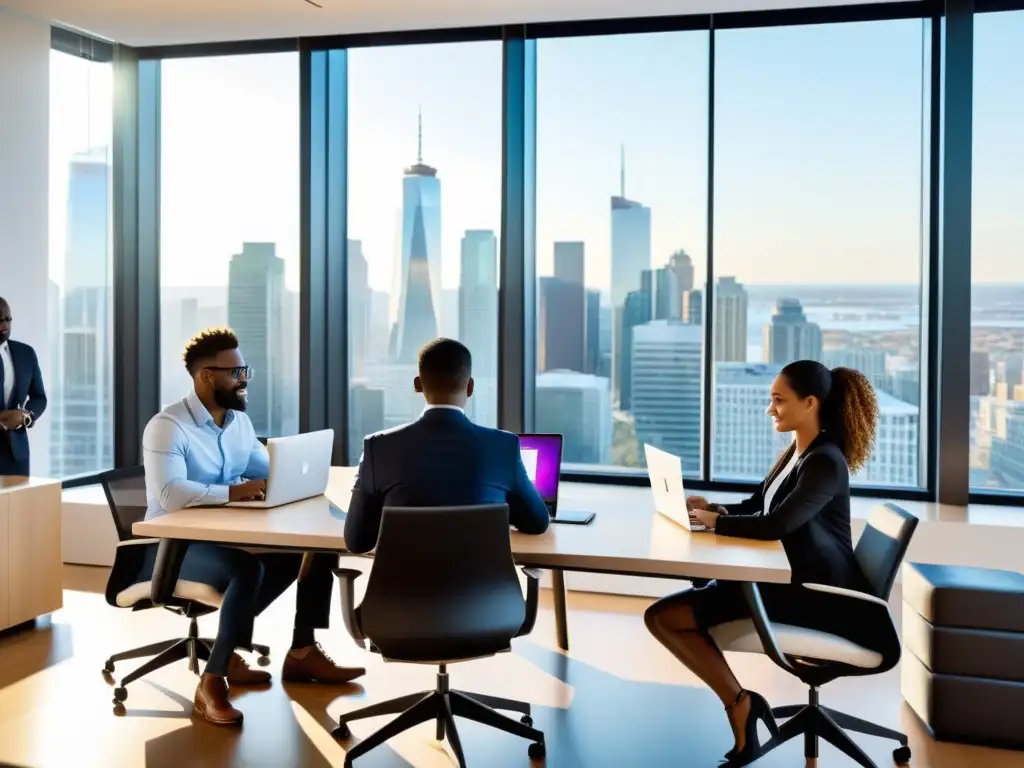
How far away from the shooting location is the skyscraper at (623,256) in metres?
5.86

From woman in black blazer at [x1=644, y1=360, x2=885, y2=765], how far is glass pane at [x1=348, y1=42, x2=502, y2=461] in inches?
119

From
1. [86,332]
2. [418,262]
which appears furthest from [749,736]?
[86,332]

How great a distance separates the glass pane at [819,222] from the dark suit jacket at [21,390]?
3.83 m

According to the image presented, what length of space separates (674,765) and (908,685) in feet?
3.66

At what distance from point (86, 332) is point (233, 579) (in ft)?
11.7

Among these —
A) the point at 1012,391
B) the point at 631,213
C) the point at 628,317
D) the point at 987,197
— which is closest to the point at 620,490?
the point at 628,317

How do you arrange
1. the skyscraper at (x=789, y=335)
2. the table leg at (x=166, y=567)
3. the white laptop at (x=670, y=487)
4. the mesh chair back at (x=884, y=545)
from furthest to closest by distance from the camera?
the skyscraper at (x=789, y=335) < the table leg at (x=166, y=567) < the white laptop at (x=670, y=487) < the mesh chair back at (x=884, y=545)

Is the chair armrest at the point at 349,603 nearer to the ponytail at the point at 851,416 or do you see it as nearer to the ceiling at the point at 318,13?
the ponytail at the point at 851,416

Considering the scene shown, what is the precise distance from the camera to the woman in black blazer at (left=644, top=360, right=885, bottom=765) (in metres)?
3.11

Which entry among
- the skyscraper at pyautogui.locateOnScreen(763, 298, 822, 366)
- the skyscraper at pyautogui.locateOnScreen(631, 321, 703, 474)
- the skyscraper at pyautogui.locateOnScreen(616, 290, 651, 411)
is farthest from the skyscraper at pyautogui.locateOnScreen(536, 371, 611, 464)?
the skyscraper at pyautogui.locateOnScreen(763, 298, 822, 366)

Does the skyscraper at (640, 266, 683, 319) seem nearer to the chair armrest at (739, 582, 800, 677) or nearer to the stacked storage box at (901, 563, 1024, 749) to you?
the stacked storage box at (901, 563, 1024, 749)

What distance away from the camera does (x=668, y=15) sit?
18.2 feet

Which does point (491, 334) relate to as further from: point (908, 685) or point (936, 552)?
point (908, 685)

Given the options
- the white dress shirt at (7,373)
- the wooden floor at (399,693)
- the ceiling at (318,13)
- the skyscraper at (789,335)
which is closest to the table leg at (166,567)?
the wooden floor at (399,693)
